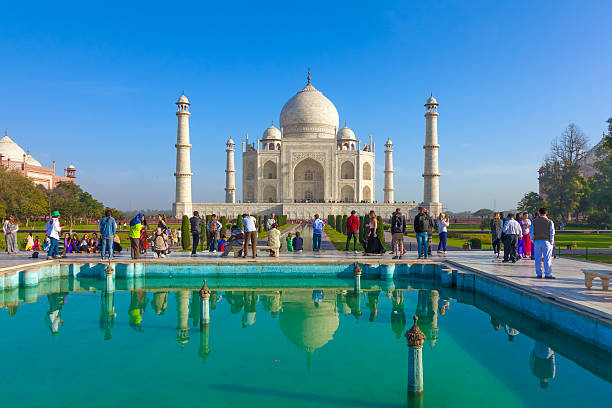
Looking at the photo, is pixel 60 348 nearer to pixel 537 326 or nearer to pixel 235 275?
pixel 235 275

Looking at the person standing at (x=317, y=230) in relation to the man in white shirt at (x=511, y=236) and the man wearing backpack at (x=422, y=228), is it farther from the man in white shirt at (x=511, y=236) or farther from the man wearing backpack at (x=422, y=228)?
the man in white shirt at (x=511, y=236)

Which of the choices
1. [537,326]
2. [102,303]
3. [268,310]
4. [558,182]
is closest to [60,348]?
[102,303]

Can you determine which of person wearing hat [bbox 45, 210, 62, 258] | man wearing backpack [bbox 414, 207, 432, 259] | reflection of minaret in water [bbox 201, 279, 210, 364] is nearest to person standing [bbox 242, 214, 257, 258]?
man wearing backpack [bbox 414, 207, 432, 259]

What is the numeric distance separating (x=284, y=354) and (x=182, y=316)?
215cm

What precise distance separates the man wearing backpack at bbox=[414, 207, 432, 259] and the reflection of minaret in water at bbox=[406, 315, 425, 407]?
5.63 meters

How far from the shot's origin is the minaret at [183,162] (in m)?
28.9

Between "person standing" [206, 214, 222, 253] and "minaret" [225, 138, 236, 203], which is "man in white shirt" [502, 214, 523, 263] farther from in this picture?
"minaret" [225, 138, 236, 203]

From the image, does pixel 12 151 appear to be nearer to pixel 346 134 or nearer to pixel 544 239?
pixel 346 134

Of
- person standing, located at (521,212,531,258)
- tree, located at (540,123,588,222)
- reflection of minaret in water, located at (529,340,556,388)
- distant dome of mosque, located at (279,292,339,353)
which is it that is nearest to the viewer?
reflection of minaret in water, located at (529,340,556,388)

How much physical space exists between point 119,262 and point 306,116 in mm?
32507

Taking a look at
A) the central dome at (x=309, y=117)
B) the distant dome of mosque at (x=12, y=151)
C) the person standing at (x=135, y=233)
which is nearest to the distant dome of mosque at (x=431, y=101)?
the central dome at (x=309, y=117)

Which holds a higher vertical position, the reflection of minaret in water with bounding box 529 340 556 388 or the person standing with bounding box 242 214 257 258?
the person standing with bounding box 242 214 257 258

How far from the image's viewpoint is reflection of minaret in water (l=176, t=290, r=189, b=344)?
5219 mm

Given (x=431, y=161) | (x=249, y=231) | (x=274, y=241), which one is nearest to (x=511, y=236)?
(x=274, y=241)
